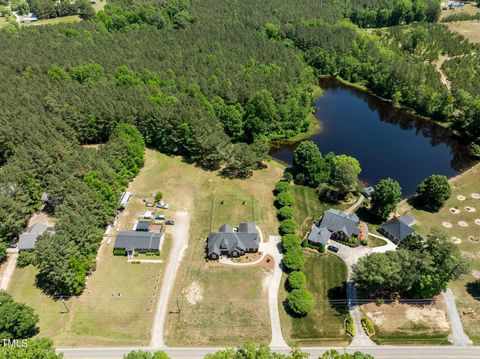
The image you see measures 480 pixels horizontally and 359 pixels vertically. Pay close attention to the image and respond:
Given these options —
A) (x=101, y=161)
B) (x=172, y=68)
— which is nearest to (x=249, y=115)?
(x=172, y=68)

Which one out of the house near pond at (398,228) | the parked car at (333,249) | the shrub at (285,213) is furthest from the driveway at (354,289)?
the shrub at (285,213)

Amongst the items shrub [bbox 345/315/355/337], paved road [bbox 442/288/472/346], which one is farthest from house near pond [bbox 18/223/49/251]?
paved road [bbox 442/288/472/346]

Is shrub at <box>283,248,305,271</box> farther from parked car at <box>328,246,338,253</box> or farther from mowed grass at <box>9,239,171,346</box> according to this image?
mowed grass at <box>9,239,171,346</box>

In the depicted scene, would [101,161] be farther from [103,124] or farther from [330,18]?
[330,18]

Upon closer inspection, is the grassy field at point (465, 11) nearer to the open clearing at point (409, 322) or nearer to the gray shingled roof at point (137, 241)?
the open clearing at point (409, 322)

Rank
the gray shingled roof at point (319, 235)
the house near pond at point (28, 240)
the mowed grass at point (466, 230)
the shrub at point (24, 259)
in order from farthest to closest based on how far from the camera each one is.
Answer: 1. the gray shingled roof at point (319, 235)
2. the house near pond at point (28, 240)
3. the shrub at point (24, 259)
4. the mowed grass at point (466, 230)
